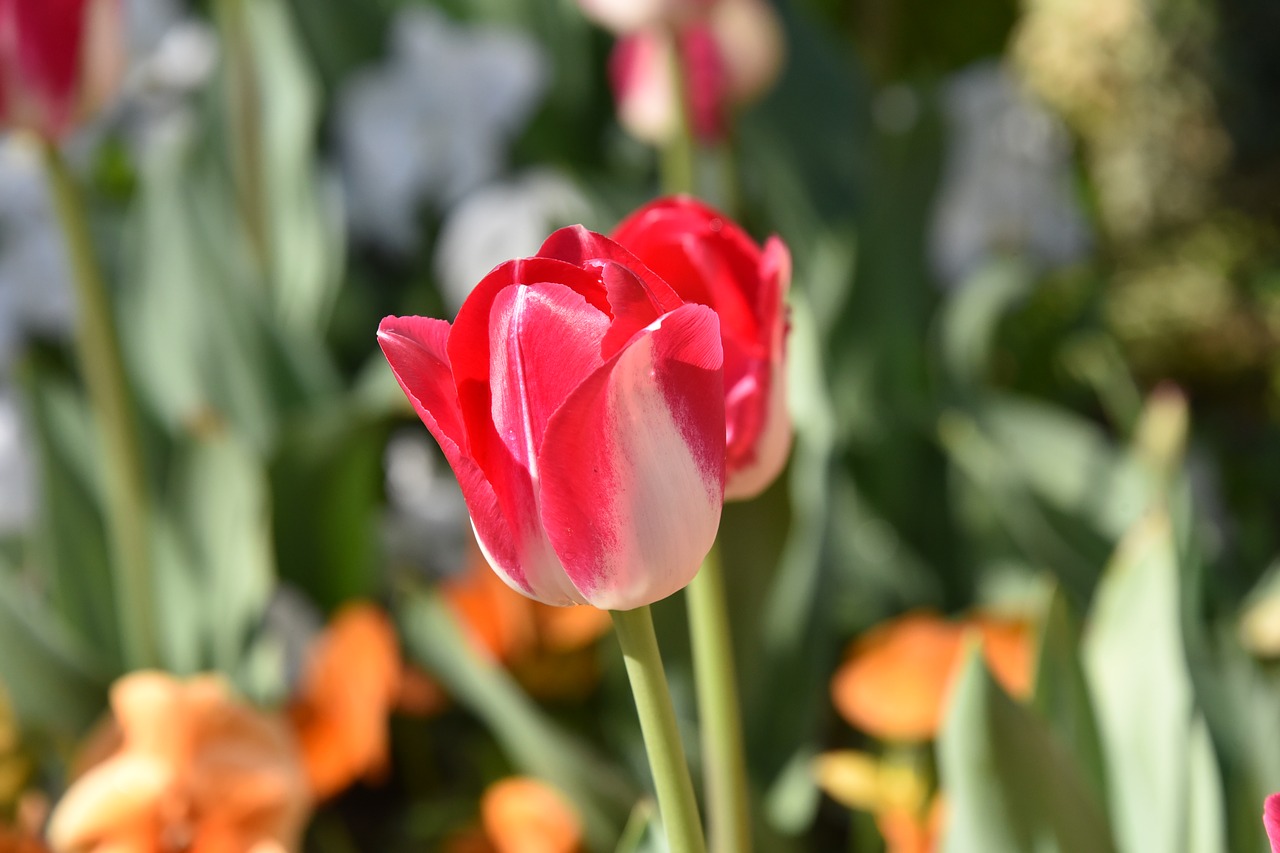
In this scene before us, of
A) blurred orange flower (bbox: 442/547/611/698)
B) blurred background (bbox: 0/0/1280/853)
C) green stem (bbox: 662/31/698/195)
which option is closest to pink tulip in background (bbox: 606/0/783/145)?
blurred background (bbox: 0/0/1280/853)

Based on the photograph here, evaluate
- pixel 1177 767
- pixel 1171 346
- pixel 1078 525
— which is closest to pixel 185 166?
pixel 1078 525

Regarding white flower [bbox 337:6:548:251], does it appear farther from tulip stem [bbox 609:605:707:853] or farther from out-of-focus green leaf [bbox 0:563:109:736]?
tulip stem [bbox 609:605:707:853]

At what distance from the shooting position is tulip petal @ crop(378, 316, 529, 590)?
26 cm

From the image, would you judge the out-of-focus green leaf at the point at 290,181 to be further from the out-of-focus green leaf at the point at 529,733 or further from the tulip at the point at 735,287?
the tulip at the point at 735,287

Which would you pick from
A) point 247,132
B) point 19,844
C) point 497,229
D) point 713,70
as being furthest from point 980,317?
point 19,844

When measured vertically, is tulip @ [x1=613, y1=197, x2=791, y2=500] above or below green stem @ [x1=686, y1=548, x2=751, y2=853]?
above

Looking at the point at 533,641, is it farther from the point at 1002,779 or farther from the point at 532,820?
the point at 1002,779

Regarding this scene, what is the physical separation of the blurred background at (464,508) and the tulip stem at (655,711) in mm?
103

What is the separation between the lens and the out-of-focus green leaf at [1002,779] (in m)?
0.44

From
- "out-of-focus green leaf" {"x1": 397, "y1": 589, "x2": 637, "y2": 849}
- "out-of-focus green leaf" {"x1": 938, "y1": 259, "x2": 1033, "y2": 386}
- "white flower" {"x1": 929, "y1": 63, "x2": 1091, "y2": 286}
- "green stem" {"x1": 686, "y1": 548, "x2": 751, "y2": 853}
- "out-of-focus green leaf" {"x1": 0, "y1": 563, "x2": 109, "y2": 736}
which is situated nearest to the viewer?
"green stem" {"x1": 686, "y1": 548, "x2": 751, "y2": 853}

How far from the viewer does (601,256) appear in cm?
27

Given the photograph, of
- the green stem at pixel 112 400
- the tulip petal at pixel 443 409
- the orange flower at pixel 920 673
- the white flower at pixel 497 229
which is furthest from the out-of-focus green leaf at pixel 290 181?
the tulip petal at pixel 443 409

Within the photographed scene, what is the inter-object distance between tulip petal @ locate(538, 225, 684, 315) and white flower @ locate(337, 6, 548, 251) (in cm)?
94

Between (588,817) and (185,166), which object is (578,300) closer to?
(588,817)
